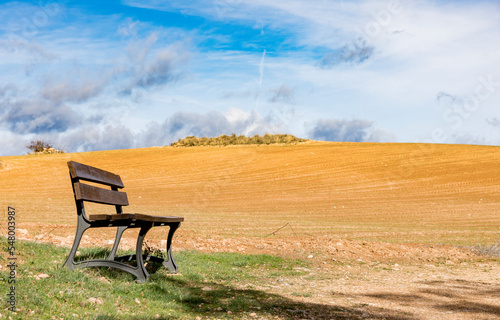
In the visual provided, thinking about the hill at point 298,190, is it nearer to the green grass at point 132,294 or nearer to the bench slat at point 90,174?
the bench slat at point 90,174

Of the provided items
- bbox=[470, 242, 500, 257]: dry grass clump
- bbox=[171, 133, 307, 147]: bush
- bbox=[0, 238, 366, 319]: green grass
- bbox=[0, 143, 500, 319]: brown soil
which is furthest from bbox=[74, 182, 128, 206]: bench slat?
bbox=[171, 133, 307, 147]: bush

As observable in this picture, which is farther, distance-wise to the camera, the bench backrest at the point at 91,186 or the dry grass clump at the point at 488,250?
the dry grass clump at the point at 488,250

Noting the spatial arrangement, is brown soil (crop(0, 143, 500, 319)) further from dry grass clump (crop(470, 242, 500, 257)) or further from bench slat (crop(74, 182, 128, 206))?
bench slat (crop(74, 182, 128, 206))

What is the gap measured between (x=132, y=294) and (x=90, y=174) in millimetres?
1835

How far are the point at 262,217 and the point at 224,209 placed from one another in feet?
9.62

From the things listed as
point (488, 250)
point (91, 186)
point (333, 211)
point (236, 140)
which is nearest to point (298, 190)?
point (333, 211)

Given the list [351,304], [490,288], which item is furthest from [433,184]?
[351,304]

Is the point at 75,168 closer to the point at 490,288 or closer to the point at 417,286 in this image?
the point at 417,286

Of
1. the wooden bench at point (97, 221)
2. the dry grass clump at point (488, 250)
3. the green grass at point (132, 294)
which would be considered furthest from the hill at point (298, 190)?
the wooden bench at point (97, 221)

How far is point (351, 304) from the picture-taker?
563 cm

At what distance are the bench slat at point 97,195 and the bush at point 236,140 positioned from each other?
4136 cm

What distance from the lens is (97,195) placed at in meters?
6.11

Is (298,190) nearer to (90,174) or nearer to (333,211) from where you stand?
(333,211)

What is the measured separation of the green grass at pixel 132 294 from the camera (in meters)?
4.38
